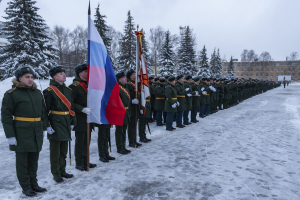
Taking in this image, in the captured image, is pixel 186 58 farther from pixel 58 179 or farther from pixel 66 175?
pixel 58 179

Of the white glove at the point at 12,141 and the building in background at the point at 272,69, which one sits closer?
the white glove at the point at 12,141

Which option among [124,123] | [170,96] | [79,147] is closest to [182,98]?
[170,96]

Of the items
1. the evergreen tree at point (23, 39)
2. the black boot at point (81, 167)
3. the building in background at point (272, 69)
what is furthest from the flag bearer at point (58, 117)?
the building in background at point (272, 69)

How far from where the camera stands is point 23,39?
18.0 metres

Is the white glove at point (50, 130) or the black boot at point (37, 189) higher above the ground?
the white glove at point (50, 130)

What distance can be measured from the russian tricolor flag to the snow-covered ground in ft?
3.86

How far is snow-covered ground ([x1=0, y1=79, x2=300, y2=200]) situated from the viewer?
11.6ft

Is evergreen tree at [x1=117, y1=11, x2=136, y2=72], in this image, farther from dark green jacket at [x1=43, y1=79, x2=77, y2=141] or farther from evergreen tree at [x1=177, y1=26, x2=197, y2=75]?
→ dark green jacket at [x1=43, y1=79, x2=77, y2=141]

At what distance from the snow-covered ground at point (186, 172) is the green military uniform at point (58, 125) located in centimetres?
40

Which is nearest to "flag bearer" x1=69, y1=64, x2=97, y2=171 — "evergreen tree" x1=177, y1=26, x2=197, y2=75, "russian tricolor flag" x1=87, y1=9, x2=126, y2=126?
"russian tricolor flag" x1=87, y1=9, x2=126, y2=126

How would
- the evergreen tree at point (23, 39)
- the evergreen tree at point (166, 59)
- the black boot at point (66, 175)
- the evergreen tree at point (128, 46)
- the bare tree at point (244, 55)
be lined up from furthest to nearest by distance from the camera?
the bare tree at point (244, 55), the evergreen tree at point (166, 59), the evergreen tree at point (128, 46), the evergreen tree at point (23, 39), the black boot at point (66, 175)

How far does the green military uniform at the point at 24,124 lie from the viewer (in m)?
3.17

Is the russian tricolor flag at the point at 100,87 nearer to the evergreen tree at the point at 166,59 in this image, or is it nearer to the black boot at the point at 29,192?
the black boot at the point at 29,192

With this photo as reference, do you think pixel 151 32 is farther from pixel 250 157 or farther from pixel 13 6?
pixel 250 157
